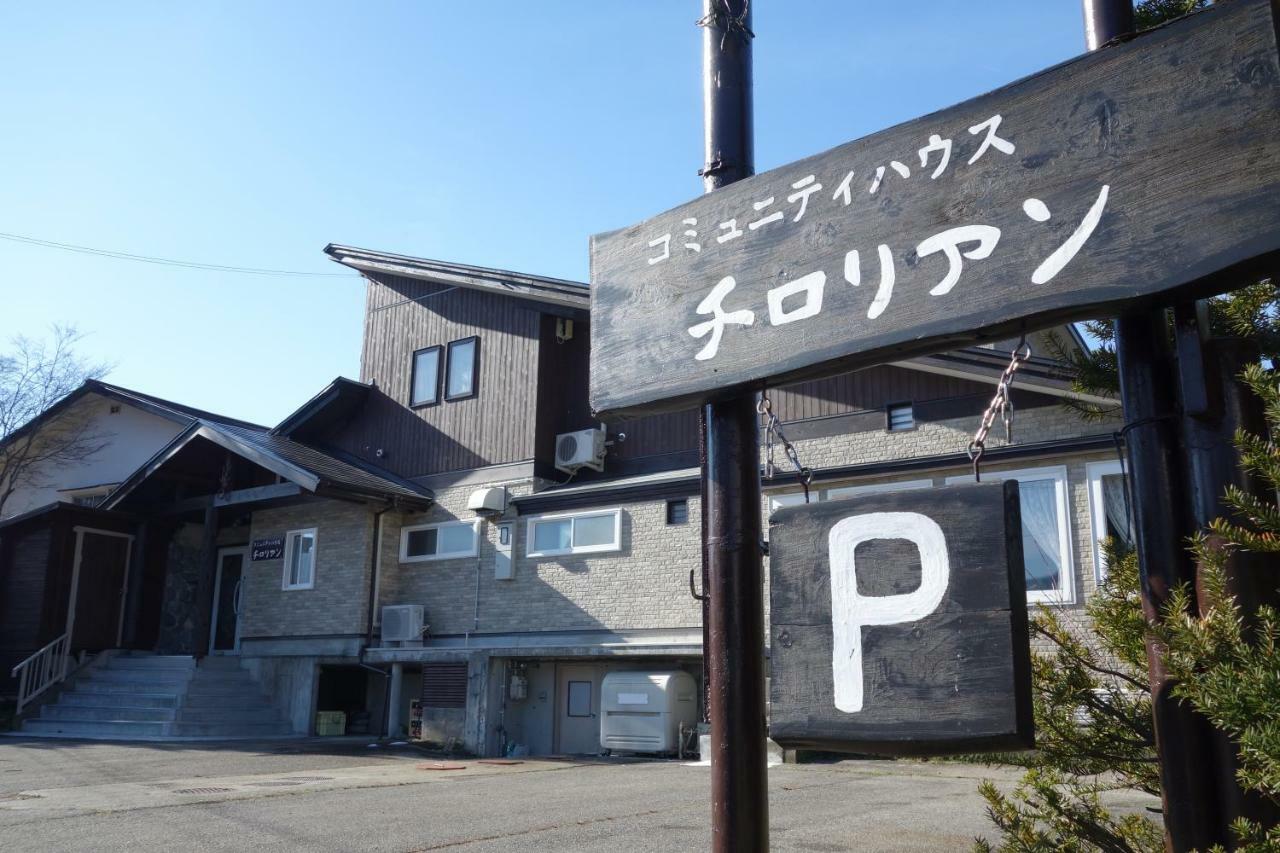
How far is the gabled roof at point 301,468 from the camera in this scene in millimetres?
17578

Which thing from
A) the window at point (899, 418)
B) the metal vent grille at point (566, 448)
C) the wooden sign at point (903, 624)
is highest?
the metal vent grille at point (566, 448)

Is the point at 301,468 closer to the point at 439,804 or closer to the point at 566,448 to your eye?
the point at 566,448

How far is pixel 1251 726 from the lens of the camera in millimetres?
2113

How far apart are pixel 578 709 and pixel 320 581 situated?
5911mm

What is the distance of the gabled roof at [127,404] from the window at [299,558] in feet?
12.3

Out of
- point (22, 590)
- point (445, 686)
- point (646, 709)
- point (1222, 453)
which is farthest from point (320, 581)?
point (1222, 453)

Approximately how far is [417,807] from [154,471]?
13.2 meters

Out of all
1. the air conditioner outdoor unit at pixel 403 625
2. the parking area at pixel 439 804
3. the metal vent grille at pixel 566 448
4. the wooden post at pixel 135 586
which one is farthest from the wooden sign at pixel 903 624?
the wooden post at pixel 135 586

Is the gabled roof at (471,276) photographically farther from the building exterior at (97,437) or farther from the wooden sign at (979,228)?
the wooden sign at (979,228)

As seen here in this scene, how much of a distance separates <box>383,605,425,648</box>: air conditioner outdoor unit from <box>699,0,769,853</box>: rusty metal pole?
15607mm

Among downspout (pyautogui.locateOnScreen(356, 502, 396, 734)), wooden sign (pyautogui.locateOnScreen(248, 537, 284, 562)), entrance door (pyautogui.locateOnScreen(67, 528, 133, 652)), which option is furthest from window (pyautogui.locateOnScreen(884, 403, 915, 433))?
entrance door (pyautogui.locateOnScreen(67, 528, 133, 652))

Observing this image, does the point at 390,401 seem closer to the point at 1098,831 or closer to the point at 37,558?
the point at 37,558

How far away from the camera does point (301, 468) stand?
692 inches

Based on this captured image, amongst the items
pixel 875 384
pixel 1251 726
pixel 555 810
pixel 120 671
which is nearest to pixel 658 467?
pixel 875 384
